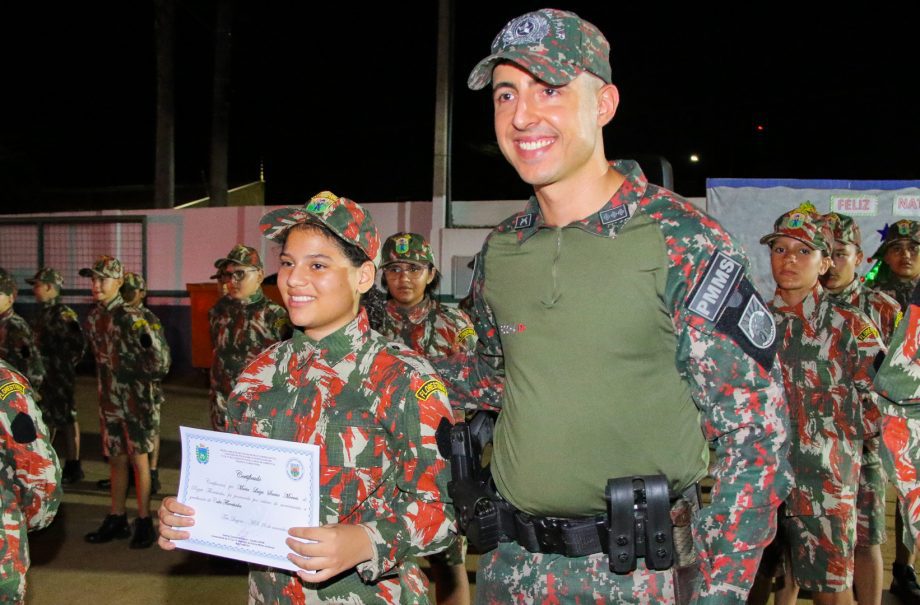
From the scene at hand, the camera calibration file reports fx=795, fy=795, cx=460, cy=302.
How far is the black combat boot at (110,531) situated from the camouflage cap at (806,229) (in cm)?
531

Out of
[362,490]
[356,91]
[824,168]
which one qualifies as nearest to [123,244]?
[356,91]

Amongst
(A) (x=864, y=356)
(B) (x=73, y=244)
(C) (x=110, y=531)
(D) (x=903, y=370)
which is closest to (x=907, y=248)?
(A) (x=864, y=356)

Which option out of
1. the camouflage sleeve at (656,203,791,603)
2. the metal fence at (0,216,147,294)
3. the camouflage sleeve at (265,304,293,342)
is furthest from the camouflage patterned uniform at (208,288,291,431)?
the metal fence at (0,216,147,294)

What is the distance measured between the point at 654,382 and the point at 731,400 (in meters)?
0.19

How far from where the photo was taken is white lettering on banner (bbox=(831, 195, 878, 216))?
8102 mm

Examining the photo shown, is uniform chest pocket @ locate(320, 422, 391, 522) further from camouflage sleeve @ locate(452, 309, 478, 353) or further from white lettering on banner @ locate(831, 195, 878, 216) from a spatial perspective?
white lettering on banner @ locate(831, 195, 878, 216)

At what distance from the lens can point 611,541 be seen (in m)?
1.83

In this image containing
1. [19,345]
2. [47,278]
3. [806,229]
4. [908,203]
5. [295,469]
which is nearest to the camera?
[295,469]

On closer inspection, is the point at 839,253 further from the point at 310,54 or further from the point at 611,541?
the point at 310,54

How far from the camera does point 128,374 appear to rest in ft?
22.0

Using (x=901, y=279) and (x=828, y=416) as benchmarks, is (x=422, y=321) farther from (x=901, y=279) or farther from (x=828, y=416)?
(x=901, y=279)

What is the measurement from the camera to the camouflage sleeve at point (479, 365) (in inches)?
91.6

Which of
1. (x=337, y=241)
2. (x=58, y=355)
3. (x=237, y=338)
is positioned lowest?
(x=58, y=355)

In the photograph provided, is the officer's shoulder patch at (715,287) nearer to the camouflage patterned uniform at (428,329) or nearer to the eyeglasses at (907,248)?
the camouflage patterned uniform at (428,329)
